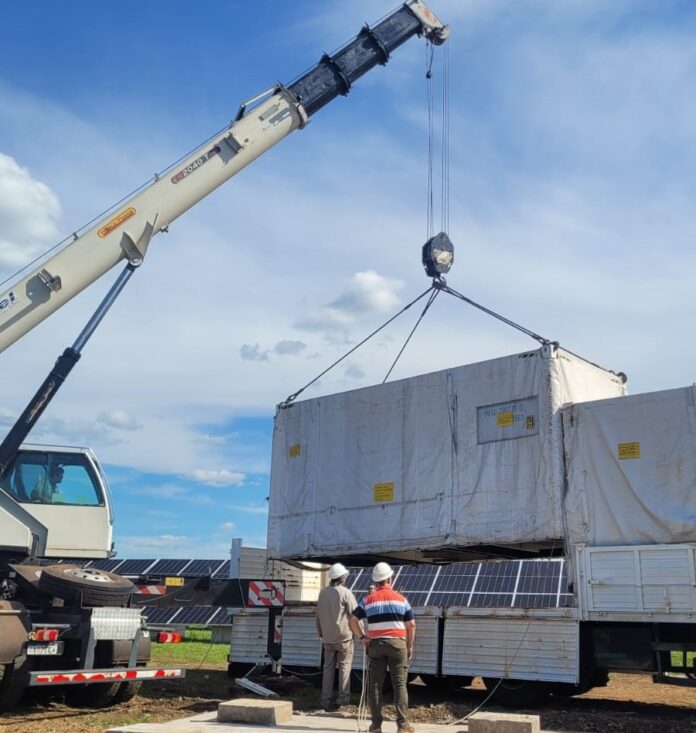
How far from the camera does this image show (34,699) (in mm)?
9594

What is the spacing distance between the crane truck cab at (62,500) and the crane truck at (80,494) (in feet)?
0.04

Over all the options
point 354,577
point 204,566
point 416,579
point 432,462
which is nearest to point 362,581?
point 354,577

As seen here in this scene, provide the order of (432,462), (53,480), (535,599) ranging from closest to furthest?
(53,480)
(432,462)
(535,599)

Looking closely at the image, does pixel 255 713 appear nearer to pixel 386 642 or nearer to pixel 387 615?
pixel 386 642

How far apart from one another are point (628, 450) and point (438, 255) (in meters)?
4.05

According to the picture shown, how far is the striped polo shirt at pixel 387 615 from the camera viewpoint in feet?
24.3

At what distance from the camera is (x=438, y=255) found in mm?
12078

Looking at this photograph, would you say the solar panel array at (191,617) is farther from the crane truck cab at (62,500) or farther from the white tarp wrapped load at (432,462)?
the crane truck cab at (62,500)

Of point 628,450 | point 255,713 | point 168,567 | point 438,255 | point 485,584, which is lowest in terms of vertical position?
point 255,713

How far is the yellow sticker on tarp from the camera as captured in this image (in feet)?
36.8

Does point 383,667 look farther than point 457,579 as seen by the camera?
No

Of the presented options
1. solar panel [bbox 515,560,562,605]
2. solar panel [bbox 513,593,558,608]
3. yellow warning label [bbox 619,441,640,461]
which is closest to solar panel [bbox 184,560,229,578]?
solar panel [bbox 515,560,562,605]

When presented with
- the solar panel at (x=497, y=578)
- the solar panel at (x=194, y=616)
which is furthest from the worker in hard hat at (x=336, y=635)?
the solar panel at (x=194, y=616)

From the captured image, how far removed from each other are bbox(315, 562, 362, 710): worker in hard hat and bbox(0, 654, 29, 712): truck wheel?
320 cm
